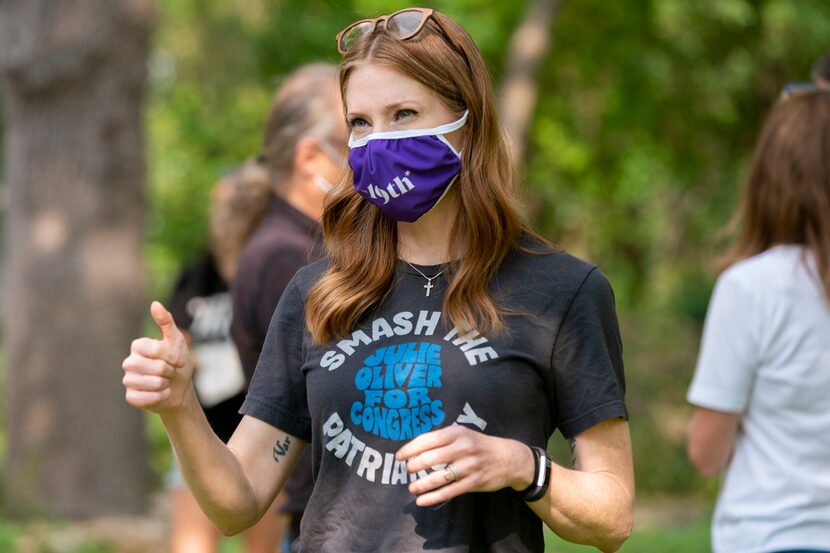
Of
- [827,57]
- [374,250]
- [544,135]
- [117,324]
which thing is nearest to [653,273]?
[544,135]

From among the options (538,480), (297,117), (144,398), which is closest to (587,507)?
(538,480)

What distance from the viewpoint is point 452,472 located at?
2.24 metres

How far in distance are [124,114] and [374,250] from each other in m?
6.70

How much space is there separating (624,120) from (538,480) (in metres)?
14.2

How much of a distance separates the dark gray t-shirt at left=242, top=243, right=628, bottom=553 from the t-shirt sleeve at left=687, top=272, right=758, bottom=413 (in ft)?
3.02

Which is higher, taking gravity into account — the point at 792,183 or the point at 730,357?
the point at 792,183

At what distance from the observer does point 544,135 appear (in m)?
17.1

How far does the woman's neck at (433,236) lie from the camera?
8.97ft

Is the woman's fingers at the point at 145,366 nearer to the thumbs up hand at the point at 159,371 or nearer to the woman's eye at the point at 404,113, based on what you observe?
the thumbs up hand at the point at 159,371

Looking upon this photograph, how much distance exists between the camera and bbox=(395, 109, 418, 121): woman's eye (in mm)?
2672

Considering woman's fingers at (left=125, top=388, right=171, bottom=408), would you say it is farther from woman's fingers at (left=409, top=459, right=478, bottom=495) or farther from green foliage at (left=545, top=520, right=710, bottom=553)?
green foliage at (left=545, top=520, right=710, bottom=553)

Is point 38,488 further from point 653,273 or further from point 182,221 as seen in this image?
point 653,273

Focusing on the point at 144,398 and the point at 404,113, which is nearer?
the point at 144,398

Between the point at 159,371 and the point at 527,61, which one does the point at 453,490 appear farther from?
Answer: the point at 527,61
